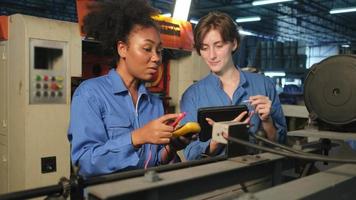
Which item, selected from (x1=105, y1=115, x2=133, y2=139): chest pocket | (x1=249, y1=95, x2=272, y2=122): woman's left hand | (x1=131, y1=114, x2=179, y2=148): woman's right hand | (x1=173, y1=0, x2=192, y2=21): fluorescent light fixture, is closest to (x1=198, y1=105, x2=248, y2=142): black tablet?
(x1=131, y1=114, x2=179, y2=148): woman's right hand

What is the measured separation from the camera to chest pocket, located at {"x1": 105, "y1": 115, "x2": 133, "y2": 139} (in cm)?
108

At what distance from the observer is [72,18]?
1059cm

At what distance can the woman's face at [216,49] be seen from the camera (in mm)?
1317

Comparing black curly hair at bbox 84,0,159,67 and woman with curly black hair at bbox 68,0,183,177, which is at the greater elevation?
black curly hair at bbox 84,0,159,67

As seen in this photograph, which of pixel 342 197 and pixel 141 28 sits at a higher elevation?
pixel 141 28

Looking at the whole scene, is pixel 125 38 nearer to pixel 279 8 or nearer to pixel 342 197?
pixel 342 197

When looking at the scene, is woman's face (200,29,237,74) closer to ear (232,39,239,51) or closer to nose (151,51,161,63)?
ear (232,39,239,51)

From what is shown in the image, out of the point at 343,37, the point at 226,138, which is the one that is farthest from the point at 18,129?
the point at 343,37

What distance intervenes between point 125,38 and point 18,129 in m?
1.03

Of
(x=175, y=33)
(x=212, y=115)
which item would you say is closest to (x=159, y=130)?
(x=212, y=115)

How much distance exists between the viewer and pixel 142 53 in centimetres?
115

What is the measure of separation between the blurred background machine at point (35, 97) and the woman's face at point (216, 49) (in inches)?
37.3

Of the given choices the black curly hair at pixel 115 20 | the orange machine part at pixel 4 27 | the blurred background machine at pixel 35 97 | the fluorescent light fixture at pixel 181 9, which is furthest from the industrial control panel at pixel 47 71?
the fluorescent light fixture at pixel 181 9

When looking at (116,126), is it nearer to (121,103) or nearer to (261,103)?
(121,103)
